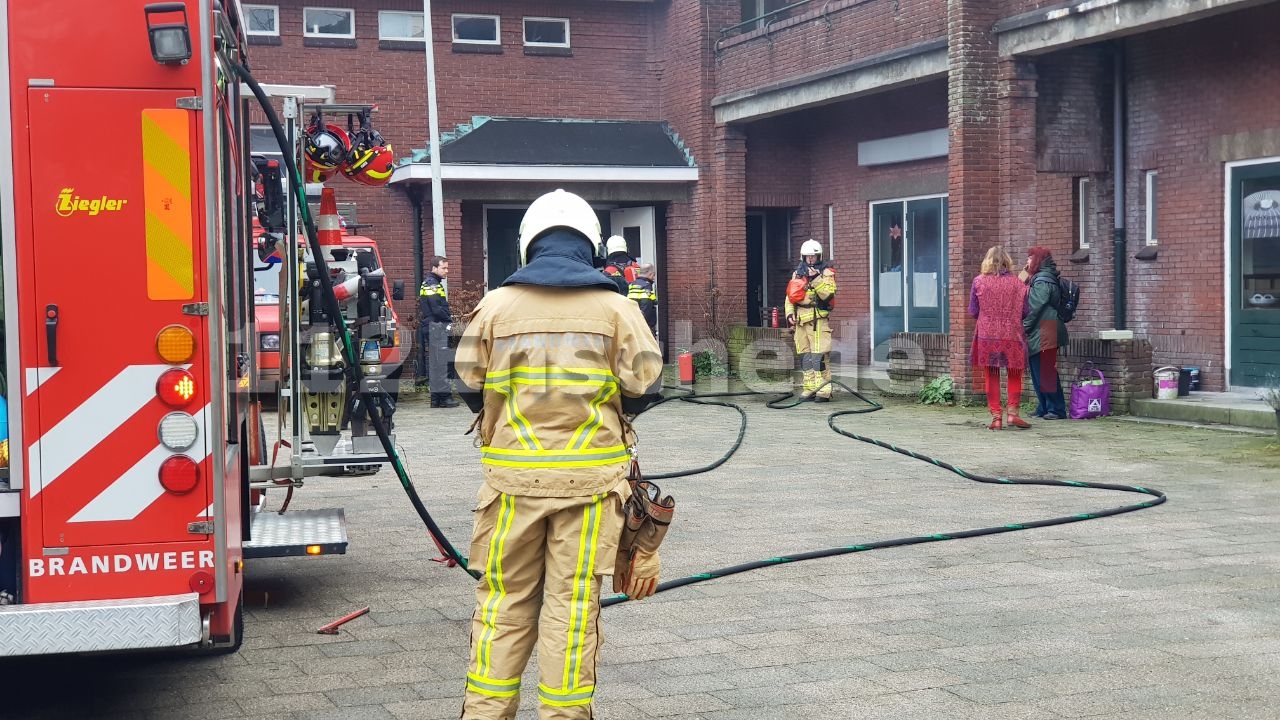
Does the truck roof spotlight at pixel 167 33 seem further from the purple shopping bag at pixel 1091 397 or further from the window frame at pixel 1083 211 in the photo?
the window frame at pixel 1083 211

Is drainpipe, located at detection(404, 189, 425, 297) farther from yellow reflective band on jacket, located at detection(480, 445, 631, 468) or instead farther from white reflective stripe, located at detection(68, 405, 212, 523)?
yellow reflective band on jacket, located at detection(480, 445, 631, 468)

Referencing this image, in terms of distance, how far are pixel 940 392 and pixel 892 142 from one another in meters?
5.25

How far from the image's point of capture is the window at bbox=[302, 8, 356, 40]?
874 inches

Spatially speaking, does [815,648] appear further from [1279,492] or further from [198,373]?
[1279,492]

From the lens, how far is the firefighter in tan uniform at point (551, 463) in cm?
429

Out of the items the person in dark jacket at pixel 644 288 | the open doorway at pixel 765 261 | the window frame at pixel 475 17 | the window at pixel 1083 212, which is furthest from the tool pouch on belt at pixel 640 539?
the open doorway at pixel 765 261

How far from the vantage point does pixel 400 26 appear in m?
22.7

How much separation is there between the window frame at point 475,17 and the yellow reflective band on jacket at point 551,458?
19.6 metres

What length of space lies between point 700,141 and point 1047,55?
7.29 m

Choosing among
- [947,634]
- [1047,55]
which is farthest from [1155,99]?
[947,634]

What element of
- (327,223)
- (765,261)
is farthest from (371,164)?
(765,261)

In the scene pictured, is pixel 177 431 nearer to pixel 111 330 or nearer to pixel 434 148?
pixel 111 330

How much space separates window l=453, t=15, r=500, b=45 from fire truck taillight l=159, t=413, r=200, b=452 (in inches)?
752

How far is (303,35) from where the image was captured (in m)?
22.1
